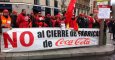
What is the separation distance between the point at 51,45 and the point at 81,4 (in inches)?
2116

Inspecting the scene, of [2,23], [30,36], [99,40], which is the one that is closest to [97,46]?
[99,40]

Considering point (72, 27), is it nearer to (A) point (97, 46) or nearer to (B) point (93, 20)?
(A) point (97, 46)

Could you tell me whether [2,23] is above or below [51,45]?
above

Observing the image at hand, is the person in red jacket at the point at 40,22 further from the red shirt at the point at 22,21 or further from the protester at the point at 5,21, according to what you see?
the protester at the point at 5,21

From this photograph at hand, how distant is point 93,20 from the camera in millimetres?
17719

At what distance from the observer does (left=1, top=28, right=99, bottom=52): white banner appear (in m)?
12.6

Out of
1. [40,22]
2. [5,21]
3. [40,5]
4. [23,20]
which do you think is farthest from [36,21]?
[40,5]

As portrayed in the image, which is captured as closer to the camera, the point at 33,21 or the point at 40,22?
the point at 40,22

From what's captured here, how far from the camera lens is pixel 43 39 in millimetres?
13461

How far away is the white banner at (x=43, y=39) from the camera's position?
12617 mm

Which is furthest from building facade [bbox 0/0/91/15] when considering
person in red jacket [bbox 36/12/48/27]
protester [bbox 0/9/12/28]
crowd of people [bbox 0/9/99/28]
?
protester [bbox 0/9/12/28]

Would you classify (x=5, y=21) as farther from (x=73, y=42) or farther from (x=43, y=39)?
(x=73, y=42)

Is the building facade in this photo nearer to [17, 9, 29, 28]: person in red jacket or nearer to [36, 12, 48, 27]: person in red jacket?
[36, 12, 48, 27]: person in red jacket

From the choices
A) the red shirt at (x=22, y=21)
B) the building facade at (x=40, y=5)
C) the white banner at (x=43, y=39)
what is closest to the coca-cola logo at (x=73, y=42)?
the white banner at (x=43, y=39)
